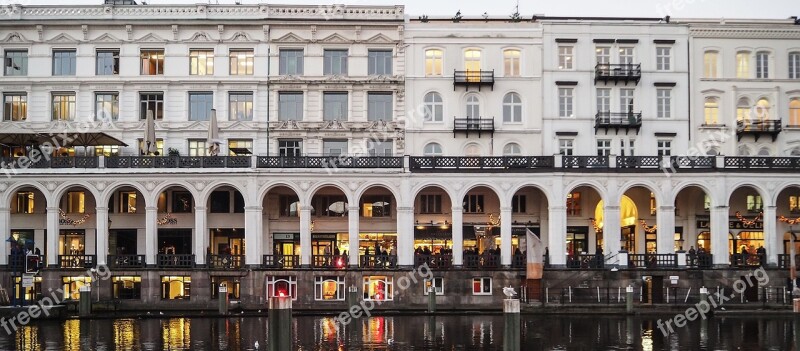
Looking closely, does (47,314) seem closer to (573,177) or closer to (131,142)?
(131,142)

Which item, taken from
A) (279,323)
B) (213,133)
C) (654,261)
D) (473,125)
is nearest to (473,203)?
(473,125)

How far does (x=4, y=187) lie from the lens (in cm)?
5447

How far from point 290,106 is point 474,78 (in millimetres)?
12211

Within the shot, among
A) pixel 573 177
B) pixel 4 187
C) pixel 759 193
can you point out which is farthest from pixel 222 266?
pixel 759 193

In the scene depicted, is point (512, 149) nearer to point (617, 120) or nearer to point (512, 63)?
point (512, 63)

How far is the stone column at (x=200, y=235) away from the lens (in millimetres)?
53944

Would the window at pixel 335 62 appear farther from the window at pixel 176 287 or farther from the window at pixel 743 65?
the window at pixel 743 65

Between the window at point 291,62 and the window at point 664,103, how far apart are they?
23675 millimetres

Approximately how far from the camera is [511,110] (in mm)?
61031

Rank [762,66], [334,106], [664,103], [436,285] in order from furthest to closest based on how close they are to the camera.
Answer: [762,66] → [664,103] → [334,106] → [436,285]

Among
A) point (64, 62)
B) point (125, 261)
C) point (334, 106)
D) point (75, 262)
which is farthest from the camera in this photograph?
point (334, 106)

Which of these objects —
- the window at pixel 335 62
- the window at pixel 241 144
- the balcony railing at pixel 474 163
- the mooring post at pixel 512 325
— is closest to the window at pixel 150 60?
the window at pixel 241 144

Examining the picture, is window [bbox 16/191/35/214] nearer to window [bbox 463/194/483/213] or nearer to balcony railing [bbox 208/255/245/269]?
balcony railing [bbox 208/255/245/269]

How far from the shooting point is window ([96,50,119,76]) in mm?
60219
